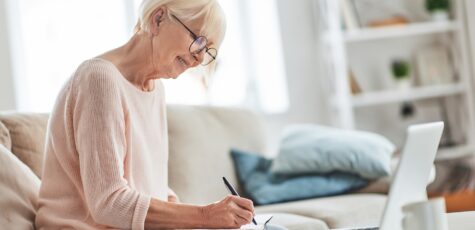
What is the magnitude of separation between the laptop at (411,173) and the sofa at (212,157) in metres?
0.89

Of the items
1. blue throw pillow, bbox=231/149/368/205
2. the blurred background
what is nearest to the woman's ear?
blue throw pillow, bbox=231/149/368/205

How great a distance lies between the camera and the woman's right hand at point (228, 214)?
4.91ft

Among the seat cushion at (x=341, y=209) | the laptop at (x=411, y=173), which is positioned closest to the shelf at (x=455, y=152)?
the seat cushion at (x=341, y=209)

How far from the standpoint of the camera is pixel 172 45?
1.66 m

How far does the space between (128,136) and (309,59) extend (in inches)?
113

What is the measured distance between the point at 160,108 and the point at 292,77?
8.44 ft

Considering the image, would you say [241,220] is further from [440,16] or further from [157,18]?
[440,16]

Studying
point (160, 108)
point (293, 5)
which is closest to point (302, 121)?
point (293, 5)

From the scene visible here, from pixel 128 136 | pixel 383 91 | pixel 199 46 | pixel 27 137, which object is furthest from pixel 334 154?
pixel 383 91

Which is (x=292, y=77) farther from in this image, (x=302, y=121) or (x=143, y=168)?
(x=143, y=168)

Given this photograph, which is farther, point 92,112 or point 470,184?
point 470,184

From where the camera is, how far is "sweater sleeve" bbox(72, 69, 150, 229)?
145cm

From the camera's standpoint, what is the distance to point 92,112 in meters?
1.48

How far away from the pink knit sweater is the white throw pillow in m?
0.07
